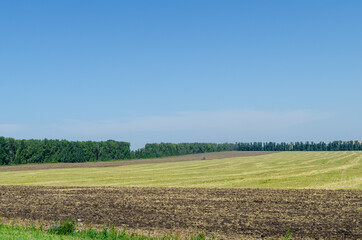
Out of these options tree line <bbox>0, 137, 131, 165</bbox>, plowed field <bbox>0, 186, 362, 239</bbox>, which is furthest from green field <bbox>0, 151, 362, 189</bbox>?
tree line <bbox>0, 137, 131, 165</bbox>

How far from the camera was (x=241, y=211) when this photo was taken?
16578mm

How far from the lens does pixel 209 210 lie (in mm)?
17125

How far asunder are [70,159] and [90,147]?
642 cm

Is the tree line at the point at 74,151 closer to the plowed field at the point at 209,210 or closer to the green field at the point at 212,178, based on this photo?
the green field at the point at 212,178

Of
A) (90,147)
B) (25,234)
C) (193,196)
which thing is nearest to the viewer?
(25,234)

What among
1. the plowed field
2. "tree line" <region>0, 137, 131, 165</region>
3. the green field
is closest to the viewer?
the plowed field

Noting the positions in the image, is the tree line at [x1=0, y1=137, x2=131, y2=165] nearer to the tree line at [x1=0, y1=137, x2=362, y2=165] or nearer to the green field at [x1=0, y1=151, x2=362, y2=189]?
the tree line at [x1=0, y1=137, x2=362, y2=165]

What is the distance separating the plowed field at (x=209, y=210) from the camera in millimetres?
13414

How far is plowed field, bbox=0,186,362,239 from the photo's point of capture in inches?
528

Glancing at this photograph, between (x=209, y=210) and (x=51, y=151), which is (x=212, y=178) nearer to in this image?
(x=209, y=210)

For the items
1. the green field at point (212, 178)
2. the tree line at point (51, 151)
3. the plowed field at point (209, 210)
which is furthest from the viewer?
the tree line at point (51, 151)

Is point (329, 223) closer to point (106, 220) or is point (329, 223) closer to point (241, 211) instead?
point (241, 211)

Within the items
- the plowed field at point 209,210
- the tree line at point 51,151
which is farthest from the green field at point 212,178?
the tree line at point 51,151

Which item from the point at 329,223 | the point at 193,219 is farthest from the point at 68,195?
the point at 329,223
